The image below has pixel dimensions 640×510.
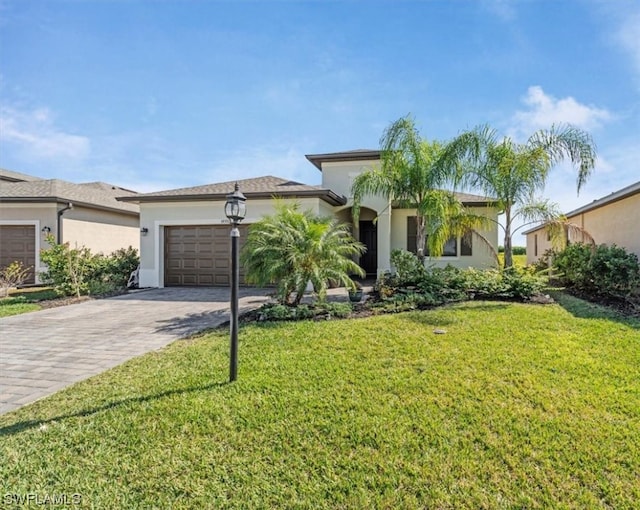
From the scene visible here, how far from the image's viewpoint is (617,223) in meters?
11.2

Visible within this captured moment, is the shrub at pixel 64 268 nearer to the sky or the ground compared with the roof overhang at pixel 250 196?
nearer to the ground

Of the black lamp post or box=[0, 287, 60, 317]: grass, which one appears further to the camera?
box=[0, 287, 60, 317]: grass

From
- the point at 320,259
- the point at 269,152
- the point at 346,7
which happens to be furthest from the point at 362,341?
the point at 269,152

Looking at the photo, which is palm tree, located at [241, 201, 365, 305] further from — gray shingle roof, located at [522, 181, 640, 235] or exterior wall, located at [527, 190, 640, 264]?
exterior wall, located at [527, 190, 640, 264]

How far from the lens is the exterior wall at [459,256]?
15.7m

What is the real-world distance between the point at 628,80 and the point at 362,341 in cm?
1067

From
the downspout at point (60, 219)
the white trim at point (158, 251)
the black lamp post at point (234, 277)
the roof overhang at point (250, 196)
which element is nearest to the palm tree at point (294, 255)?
the black lamp post at point (234, 277)

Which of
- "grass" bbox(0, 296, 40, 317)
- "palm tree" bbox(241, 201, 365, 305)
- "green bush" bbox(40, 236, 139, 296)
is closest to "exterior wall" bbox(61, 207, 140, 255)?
"green bush" bbox(40, 236, 139, 296)

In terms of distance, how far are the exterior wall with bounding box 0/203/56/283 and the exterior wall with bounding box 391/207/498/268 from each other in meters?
14.5

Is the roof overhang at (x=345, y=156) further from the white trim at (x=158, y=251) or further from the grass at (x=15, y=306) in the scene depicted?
the grass at (x=15, y=306)

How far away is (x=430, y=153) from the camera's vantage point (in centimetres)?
1005

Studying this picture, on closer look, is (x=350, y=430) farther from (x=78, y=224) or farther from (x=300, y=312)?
(x=78, y=224)

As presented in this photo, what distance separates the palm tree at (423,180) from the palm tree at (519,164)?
0.54m

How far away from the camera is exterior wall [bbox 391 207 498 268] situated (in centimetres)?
1566
